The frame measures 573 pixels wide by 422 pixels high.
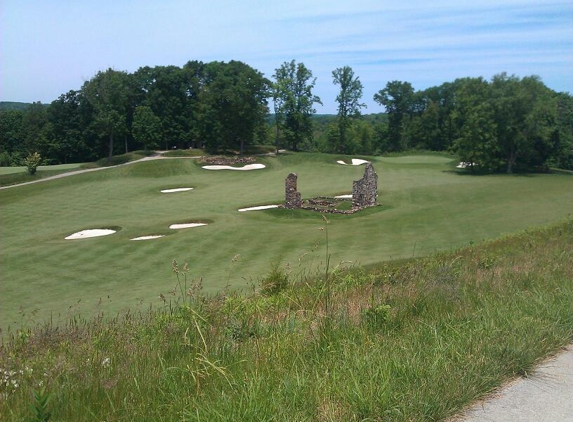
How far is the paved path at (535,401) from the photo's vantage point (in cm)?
370

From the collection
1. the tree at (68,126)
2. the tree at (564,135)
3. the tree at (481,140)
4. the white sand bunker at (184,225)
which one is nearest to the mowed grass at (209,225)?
the white sand bunker at (184,225)

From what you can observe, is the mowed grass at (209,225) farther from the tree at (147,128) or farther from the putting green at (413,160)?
the tree at (147,128)

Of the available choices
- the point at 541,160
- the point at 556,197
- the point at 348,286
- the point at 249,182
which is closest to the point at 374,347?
the point at 348,286

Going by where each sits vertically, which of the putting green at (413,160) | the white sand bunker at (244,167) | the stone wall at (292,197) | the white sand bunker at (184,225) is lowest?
the putting green at (413,160)

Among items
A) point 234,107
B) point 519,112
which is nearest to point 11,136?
point 234,107

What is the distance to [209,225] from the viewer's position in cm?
2611

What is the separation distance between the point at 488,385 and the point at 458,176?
4985 centimetres

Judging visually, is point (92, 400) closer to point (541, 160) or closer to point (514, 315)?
point (514, 315)

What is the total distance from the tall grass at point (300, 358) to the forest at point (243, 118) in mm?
52732

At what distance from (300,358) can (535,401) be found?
5.94 ft

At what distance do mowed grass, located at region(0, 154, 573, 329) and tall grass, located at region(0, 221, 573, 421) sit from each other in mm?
1573

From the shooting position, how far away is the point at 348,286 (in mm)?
8055

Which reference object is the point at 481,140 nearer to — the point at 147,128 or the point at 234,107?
the point at 234,107

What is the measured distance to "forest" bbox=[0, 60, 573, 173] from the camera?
55.9m
